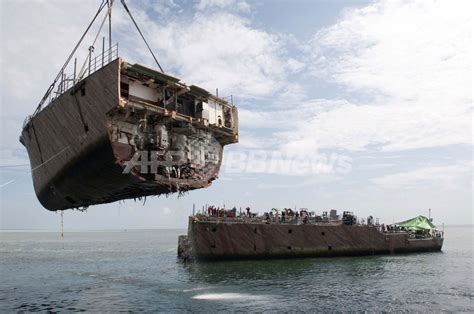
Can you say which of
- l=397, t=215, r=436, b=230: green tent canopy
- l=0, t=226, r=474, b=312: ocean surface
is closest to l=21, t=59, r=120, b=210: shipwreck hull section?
l=0, t=226, r=474, b=312: ocean surface

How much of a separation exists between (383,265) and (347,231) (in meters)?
7.89

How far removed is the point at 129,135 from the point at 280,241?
80.7 ft

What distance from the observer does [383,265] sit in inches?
1592

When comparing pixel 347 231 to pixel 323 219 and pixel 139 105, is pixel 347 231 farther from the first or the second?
pixel 139 105

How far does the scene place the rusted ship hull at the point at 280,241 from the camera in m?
37.2

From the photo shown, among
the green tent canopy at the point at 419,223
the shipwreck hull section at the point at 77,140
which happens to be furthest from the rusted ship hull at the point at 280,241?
the shipwreck hull section at the point at 77,140

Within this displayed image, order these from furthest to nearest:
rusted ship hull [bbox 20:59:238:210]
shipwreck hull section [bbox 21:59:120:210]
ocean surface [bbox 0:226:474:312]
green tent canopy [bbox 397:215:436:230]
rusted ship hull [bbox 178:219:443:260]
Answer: green tent canopy [bbox 397:215:436:230] → rusted ship hull [bbox 178:219:443:260] → ocean surface [bbox 0:226:474:312] → rusted ship hull [bbox 20:59:238:210] → shipwreck hull section [bbox 21:59:120:210]

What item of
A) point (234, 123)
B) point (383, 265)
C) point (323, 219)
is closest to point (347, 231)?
point (323, 219)

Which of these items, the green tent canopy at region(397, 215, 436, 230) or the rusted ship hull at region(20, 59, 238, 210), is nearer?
the rusted ship hull at region(20, 59, 238, 210)

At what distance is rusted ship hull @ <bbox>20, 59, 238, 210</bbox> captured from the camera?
20.9m

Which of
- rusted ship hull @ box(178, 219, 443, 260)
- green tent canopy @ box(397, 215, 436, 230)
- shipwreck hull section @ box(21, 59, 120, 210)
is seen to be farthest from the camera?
green tent canopy @ box(397, 215, 436, 230)

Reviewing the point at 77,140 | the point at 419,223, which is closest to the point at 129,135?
the point at 77,140

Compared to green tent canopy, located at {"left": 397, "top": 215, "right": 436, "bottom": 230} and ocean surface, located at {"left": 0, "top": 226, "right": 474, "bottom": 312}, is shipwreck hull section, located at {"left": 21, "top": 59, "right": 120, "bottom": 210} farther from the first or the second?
green tent canopy, located at {"left": 397, "top": 215, "right": 436, "bottom": 230}

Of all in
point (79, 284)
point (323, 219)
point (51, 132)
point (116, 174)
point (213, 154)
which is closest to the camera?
point (116, 174)
